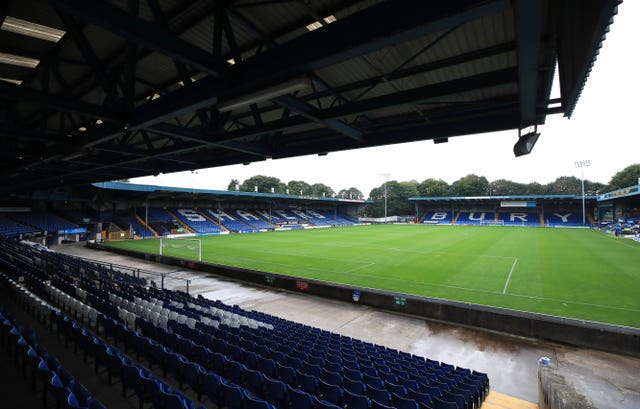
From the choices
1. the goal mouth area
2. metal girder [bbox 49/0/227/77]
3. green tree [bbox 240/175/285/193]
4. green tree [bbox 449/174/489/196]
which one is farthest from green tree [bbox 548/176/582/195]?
metal girder [bbox 49/0/227/77]

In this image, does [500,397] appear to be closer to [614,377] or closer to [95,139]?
[614,377]

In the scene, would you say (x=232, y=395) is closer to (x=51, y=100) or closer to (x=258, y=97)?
(x=258, y=97)

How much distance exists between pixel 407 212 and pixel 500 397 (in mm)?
86636

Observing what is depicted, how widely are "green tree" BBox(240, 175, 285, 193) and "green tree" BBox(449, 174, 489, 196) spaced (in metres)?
58.6

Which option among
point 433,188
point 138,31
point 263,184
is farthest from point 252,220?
point 433,188

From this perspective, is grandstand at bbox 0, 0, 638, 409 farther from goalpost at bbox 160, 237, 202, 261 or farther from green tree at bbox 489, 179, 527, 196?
green tree at bbox 489, 179, 527, 196

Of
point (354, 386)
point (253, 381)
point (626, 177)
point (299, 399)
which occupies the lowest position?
point (354, 386)

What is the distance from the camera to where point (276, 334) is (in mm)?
7719

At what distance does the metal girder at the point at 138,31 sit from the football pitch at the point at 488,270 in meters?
13.1

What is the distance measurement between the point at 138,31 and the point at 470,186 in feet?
341

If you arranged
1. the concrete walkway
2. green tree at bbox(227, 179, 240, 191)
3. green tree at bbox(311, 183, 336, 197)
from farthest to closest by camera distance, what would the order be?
green tree at bbox(311, 183, 336, 197)
green tree at bbox(227, 179, 240, 191)
the concrete walkway

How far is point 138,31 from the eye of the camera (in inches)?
107

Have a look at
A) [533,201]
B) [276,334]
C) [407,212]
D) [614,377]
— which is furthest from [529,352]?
[407,212]

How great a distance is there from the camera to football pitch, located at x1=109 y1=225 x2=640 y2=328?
1252cm
